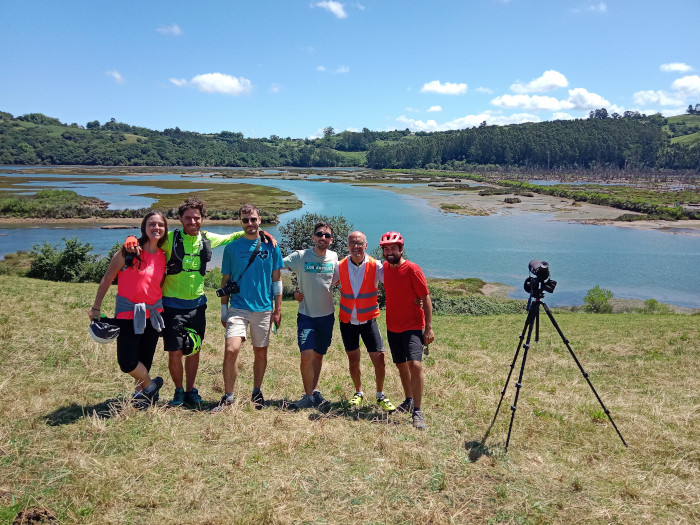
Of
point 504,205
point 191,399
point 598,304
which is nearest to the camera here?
point 191,399

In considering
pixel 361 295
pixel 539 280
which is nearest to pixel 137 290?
pixel 361 295

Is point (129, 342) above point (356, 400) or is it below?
above

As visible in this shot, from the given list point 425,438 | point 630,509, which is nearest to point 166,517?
point 425,438

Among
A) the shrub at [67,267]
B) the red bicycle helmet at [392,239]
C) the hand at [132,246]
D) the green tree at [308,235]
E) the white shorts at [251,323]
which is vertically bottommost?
the shrub at [67,267]

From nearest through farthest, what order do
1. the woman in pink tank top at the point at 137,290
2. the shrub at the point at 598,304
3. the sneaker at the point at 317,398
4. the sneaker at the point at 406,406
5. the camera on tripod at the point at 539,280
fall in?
the woman in pink tank top at the point at 137,290 → the camera on tripod at the point at 539,280 → the sneaker at the point at 406,406 → the sneaker at the point at 317,398 → the shrub at the point at 598,304

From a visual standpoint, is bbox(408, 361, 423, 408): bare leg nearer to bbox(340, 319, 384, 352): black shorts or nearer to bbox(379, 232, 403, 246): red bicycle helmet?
bbox(340, 319, 384, 352): black shorts

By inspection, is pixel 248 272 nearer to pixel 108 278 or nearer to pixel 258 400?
pixel 108 278

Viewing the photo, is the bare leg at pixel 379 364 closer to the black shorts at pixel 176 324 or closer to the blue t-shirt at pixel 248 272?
the blue t-shirt at pixel 248 272

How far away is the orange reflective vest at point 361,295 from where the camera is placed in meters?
6.28

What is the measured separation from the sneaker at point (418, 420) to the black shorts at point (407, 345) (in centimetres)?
68

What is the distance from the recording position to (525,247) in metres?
51.1

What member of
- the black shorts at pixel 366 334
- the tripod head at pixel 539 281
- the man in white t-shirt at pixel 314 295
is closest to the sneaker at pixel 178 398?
the man in white t-shirt at pixel 314 295

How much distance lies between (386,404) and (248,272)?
103 inches

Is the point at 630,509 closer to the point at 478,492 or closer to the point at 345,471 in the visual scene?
the point at 478,492
